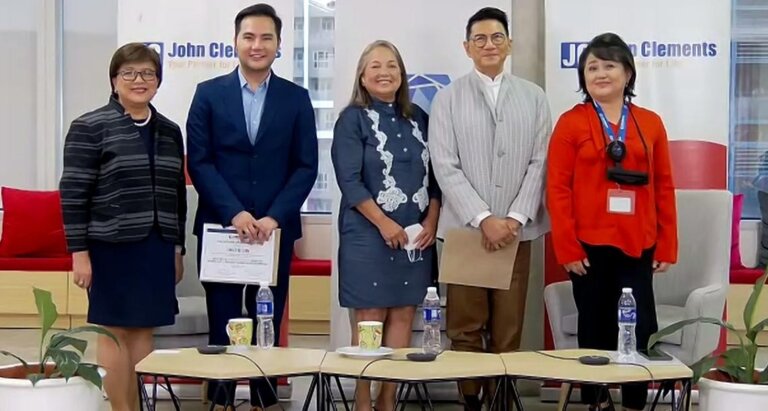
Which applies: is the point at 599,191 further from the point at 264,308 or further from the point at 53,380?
the point at 53,380

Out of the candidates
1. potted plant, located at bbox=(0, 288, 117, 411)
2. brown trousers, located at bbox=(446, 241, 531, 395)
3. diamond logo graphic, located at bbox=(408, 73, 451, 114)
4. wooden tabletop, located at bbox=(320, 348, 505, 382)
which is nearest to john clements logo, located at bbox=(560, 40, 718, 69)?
diamond logo graphic, located at bbox=(408, 73, 451, 114)

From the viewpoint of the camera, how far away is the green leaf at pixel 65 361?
283cm

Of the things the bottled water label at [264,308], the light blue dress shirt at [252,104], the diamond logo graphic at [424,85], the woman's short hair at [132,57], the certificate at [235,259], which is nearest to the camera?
the bottled water label at [264,308]

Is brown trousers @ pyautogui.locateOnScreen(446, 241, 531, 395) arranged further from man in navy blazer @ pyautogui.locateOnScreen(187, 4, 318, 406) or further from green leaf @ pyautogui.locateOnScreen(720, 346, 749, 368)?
green leaf @ pyautogui.locateOnScreen(720, 346, 749, 368)

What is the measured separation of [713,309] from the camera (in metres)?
3.80

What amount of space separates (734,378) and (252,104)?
206 cm

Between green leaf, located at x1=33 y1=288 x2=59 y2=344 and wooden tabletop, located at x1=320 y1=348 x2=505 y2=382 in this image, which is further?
green leaf, located at x1=33 y1=288 x2=59 y2=344

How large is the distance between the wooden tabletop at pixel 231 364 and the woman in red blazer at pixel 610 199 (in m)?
1.11

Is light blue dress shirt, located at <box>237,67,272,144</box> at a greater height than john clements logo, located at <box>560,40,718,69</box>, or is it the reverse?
john clements logo, located at <box>560,40,718,69</box>

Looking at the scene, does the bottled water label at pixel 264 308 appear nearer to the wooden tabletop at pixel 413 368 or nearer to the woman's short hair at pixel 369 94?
the wooden tabletop at pixel 413 368

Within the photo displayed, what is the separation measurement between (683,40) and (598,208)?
165 cm

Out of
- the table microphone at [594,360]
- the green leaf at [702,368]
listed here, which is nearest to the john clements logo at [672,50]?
the green leaf at [702,368]

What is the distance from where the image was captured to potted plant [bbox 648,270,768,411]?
281cm

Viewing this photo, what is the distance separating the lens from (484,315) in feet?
12.2
